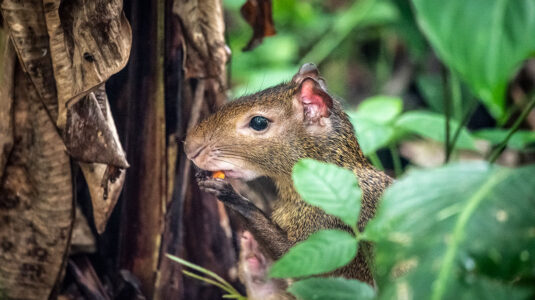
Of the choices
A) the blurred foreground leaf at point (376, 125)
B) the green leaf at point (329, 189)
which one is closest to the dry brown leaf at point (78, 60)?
the green leaf at point (329, 189)

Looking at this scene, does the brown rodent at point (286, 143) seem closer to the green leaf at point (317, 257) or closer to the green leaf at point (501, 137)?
the green leaf at point (317, 257)

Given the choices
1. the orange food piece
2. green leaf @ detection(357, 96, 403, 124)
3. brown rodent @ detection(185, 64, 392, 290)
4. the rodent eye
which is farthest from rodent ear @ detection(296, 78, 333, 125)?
green leaf @ detection(357, 96, 403, 124)

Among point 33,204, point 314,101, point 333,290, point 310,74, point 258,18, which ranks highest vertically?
point 258,18

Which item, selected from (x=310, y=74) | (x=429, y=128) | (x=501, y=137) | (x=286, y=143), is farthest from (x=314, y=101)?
(x=501, y=137)

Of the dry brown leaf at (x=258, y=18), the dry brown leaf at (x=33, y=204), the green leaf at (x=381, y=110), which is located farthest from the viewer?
the green leaf at (x=381, y=110)

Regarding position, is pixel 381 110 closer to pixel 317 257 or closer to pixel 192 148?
pixel 192 148

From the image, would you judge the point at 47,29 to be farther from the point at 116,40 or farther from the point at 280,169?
the point at 280,169
